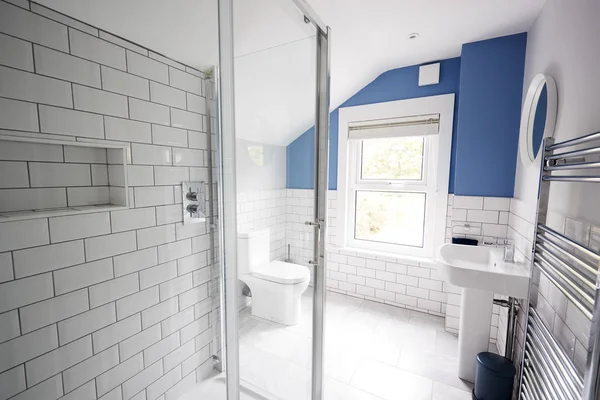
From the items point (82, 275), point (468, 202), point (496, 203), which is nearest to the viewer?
point (82, 275)

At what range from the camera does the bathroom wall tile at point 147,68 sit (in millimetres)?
1231

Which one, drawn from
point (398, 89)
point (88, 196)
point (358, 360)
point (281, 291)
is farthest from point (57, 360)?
point (398, 89)

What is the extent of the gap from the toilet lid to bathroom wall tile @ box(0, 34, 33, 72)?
1334mm

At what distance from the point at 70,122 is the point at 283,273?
4.38ft

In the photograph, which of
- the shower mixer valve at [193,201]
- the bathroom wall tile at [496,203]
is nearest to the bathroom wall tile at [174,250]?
the shower mixer valve at [193,201]

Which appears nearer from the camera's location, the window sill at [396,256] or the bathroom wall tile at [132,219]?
the bathroom wall tile at [132,219]

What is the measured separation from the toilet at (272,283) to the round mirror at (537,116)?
1514 millimetres

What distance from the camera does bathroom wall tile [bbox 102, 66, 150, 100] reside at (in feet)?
3.74

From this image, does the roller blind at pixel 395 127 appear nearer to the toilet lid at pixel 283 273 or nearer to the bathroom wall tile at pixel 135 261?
the toilet lid at pixel 283 273

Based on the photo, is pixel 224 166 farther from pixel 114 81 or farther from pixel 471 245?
pixel 471 245

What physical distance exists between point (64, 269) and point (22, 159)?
42 cm

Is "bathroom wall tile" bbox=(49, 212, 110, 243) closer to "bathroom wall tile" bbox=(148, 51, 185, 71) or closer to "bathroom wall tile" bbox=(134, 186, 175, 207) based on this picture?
"bathroom wall tile" bbox=(134, 186, 175, 207)

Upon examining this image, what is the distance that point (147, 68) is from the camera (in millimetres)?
1299

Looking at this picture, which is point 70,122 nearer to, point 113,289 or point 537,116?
point 113,289
